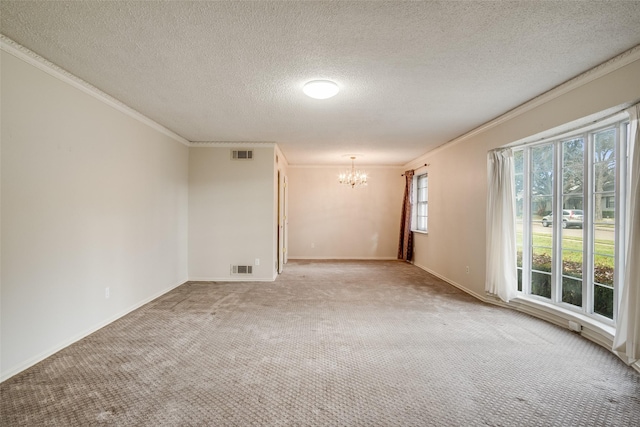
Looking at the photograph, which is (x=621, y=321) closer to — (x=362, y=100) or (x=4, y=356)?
(x=362, y=100)

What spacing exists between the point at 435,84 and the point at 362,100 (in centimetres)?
80

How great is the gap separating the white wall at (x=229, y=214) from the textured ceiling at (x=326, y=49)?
1763 millimetres

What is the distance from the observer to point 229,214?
566cm

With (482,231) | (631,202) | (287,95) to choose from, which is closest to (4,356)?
(287,95)

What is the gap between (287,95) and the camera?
132 inches

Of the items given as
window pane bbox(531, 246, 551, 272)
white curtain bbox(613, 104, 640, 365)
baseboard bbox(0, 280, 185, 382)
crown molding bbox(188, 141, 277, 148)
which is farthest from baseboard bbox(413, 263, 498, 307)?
baseboard bbox(0, 280, 185, 382)

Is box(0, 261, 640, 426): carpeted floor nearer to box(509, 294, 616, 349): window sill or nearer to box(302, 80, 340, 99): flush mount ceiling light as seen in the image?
box(509, 294, 616, 349): window sill

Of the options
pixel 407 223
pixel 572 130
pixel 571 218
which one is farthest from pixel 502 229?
pixel 407 223

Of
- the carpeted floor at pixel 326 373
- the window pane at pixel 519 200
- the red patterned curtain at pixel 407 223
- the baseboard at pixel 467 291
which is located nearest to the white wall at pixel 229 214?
the carpeted floor at pixel 326 373

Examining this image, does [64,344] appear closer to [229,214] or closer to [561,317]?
[229,214]

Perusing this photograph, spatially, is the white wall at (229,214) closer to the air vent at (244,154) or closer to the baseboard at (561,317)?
the air vent at (244,154)

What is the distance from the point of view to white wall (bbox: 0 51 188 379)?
7.64 ft

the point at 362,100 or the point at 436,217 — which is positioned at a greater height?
the point at 362,100

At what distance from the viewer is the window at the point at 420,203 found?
7316 mm
